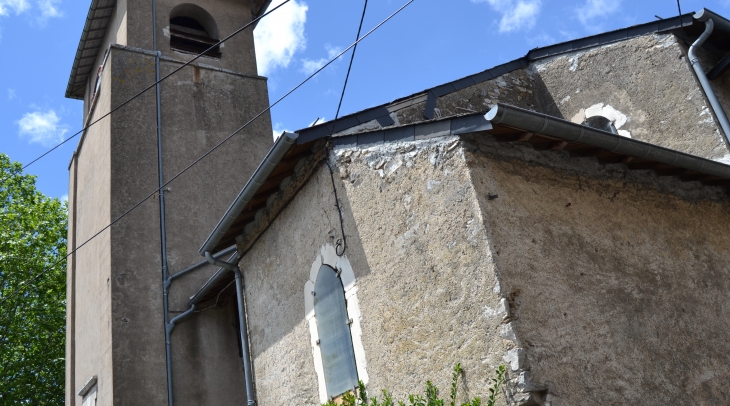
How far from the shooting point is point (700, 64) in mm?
8555

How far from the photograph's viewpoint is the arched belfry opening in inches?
525

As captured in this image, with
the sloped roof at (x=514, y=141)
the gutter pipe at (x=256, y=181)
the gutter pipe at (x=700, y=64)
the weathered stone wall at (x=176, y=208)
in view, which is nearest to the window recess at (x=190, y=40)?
the weathered stone wall at (x=176, y=208)

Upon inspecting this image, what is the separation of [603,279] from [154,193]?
7.33m

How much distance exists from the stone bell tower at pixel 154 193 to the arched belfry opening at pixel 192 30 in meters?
0.03

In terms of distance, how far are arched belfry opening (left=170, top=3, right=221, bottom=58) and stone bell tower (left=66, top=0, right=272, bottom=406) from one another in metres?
0.03

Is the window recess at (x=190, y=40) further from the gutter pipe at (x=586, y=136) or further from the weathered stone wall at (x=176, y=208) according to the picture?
the gutter pipe at (x=586, y=136)

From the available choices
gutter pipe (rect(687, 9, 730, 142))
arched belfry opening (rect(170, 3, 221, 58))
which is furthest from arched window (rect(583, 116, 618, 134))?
arched belfry opening (rect(170, 3, 221, 58))

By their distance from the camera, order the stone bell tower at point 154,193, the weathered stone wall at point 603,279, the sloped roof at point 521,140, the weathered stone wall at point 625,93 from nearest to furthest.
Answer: the weathered stone wall at point 603,279
the sloped roof at point 521,140
the weathered stone wall at point 625,93
the stone bell tower at point 154,193

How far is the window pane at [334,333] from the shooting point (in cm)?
651

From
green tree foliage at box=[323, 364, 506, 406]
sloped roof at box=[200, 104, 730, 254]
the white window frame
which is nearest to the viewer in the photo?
green tree foliage at box=[323, 364, 506, 406]

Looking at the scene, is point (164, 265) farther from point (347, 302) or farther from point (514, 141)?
point (514, 141)

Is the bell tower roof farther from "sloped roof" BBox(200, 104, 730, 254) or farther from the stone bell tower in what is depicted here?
"sloped roof" BBox(200, 104, 730, 254)

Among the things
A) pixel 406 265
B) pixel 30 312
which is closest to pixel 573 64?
pixel 406 265

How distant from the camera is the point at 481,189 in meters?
5.48
